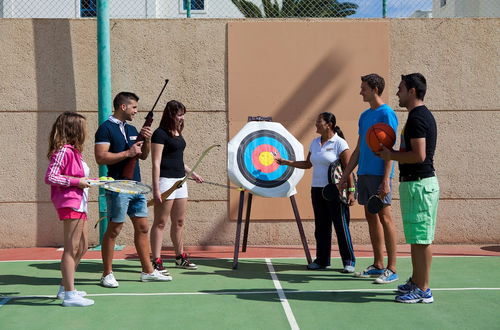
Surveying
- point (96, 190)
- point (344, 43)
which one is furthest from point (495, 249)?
point (96, 190)

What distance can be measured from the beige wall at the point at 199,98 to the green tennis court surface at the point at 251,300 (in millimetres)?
1440

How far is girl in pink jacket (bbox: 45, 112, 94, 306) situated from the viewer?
479cm

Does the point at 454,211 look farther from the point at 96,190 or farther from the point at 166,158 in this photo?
the point at 96,190

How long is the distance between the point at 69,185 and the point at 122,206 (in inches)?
33.3

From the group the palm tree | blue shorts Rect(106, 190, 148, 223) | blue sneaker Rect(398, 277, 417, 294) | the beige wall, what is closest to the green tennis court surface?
blue sneaker Rect(398, 277, 417, 294)

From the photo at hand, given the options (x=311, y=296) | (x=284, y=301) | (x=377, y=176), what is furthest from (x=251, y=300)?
(x=377, y=176)

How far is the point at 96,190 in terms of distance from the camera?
26.4 feet

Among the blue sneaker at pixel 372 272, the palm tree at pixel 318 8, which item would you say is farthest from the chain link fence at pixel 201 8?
the blue sneaker at pixel 372 272

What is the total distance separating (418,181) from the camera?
4828mm

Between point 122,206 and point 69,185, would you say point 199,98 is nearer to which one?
point 122,206

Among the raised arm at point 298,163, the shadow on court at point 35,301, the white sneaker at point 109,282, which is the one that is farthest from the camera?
the raised arm at point 298,163

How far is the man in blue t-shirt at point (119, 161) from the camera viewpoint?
547 cm

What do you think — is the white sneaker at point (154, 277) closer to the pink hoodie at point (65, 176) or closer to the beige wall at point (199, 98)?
the pink hoodie at point (65, 176)

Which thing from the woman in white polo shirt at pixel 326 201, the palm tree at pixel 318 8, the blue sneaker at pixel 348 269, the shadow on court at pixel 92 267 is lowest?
the shadow on court at pixel 92 267
